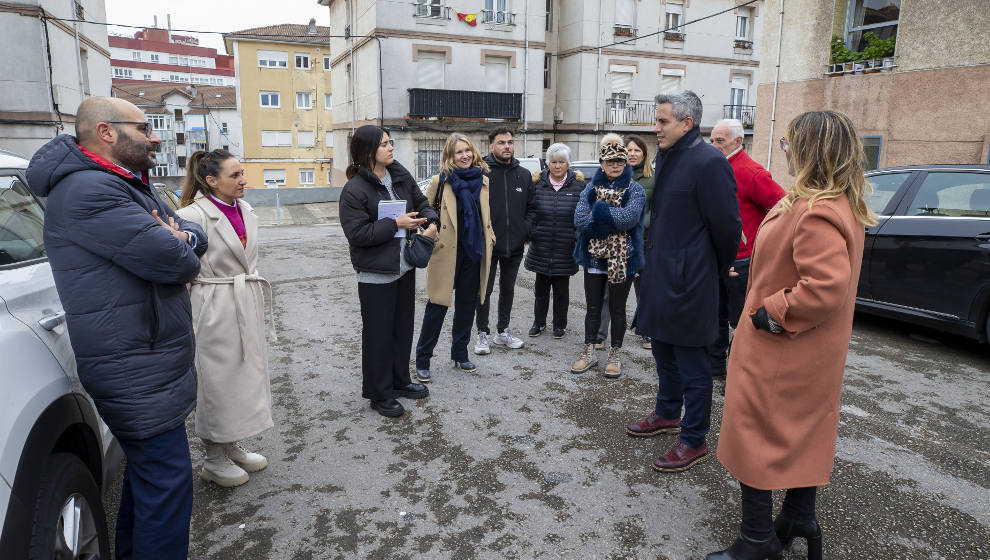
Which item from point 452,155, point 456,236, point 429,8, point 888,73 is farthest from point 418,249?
point 429,8

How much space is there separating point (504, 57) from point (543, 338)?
21.0 metres

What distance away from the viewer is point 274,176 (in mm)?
44312

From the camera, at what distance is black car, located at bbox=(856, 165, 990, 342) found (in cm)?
532

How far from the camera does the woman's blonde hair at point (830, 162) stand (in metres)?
2.39

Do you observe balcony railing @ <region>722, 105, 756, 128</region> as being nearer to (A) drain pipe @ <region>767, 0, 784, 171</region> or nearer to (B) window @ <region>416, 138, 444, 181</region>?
(B) window @ <region>416, 138, 444, 181</region>

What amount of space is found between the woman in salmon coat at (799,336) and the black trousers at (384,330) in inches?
95.8

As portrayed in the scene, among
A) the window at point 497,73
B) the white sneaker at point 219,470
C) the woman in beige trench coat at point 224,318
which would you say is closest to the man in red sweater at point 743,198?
the woman in beige trench coat at point 224,318

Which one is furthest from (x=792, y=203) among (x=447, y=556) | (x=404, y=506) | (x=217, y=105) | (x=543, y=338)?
(x=217, y=105)

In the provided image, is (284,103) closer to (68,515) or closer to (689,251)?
(689,251)

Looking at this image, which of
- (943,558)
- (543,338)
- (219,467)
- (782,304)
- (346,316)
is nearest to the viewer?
(782,304)

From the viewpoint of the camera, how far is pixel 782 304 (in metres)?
2.39

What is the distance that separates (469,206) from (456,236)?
27 cm

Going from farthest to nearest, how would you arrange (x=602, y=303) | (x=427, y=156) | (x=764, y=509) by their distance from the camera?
(x=427, y=156) → (x=602, y=303) → (x=764, y=509)

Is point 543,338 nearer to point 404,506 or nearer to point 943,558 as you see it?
point 404,506
